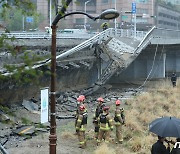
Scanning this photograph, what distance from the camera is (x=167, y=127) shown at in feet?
26.9

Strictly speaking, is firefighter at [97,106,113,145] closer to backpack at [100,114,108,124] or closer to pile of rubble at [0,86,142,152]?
backpack at [100,114,108,124]

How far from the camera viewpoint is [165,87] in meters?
28.3

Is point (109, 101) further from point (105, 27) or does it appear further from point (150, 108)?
point (105, 27)

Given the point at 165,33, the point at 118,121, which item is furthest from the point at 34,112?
the point at 165,33

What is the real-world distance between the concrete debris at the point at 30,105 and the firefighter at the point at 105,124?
24.7ft

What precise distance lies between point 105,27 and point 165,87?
659cm

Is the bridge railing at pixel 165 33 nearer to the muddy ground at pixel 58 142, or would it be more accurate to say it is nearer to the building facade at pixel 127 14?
the muddy ground at pixel 58 142

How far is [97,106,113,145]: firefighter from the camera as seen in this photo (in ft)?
40.3

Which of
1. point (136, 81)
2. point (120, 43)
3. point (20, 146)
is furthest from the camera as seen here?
point (136, 81)

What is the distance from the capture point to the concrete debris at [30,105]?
19.7m

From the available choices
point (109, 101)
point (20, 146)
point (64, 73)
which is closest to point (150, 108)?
point (109, 101)

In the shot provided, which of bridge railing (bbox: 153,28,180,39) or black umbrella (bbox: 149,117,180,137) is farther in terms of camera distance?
bridge railing (bbox: 153,28,180,39)

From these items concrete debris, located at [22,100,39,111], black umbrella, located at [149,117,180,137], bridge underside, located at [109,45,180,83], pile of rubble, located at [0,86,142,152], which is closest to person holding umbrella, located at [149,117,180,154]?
black umbrella, located at [149,117,180,137]

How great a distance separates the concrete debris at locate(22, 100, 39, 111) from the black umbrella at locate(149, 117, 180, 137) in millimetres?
12007
